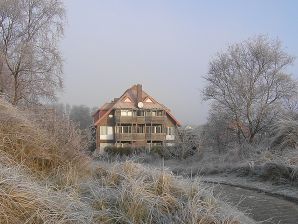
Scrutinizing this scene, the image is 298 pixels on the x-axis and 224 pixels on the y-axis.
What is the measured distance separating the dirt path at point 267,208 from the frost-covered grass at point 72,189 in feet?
5.07

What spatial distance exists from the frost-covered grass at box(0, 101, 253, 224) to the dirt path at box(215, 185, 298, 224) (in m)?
1.55

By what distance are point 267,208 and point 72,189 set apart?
216 inches

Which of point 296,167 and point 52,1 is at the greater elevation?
point 52,1

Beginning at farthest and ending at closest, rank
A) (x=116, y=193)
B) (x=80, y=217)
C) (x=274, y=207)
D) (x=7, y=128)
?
(x=274, y=207), (x=7, y=128), (x=116, y=193), (x=80, y=217)

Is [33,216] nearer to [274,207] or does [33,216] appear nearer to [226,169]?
[274,207]

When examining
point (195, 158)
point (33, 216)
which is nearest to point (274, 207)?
point (33, 216)

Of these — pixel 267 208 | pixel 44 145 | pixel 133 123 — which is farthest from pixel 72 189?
pixel 133 123

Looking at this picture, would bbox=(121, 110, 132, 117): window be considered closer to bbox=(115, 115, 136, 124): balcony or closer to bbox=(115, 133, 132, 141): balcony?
bbox=(115, 115, 136, 124): balcony

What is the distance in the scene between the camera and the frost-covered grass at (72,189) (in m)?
5.91

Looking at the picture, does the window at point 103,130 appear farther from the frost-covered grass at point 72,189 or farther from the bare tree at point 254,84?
the frost-covered grass at point 72,189

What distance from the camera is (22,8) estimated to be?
89.3 feet

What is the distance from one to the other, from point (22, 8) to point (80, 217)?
2312 centimetres

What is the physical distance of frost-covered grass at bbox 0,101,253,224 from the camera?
591cm

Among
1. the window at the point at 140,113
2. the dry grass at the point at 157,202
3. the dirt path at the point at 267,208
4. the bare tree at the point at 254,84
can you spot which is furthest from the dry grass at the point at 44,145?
the window at the point at 140,113
